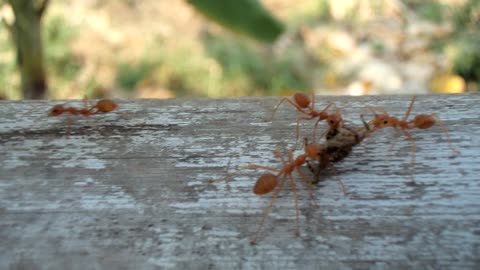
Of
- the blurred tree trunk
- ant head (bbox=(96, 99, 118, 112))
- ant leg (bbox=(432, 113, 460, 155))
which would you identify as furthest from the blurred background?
ant leg (bbox=(432, 113, 460, 155))

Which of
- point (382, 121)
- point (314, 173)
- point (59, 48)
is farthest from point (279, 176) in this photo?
point (59, 48)

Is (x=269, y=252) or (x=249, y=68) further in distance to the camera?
(x=249, y=68)

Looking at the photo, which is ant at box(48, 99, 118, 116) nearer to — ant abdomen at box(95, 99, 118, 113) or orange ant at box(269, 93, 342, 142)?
ant abdomen at box(95, 99, 118, 113)

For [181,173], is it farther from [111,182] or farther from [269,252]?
[269,252]

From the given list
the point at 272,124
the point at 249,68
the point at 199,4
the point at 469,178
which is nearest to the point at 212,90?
the point at 249,68

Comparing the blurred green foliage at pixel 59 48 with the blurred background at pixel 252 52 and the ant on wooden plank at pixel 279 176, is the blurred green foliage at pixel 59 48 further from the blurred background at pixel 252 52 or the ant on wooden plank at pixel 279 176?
the ant on wooden plank at pixel 279 176
